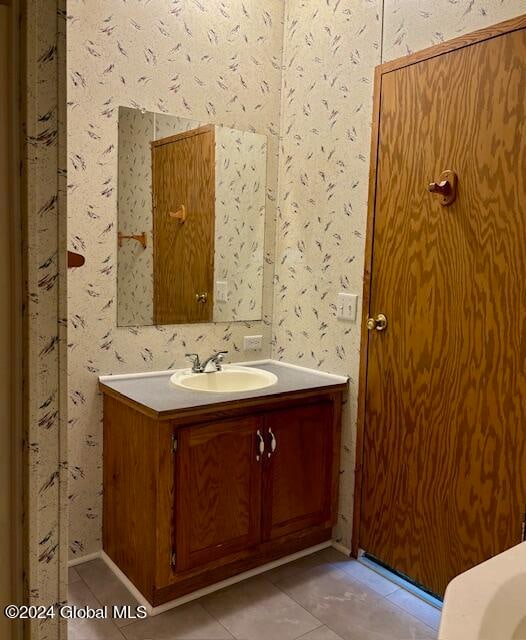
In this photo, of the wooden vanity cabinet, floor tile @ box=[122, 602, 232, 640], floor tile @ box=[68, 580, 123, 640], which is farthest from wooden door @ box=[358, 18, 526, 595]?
floor tile @ box=[68, 580, 123, 640]

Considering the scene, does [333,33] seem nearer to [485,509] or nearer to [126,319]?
[126,319]

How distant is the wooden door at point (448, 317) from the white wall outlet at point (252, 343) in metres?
0.68

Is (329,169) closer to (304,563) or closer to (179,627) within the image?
(304,563)

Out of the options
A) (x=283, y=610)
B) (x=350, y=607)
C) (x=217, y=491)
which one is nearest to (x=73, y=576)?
(x=217, y=491)

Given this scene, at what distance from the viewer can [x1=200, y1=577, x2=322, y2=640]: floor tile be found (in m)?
2.04

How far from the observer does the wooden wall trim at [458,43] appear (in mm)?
1908

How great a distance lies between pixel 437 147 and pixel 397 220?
1.06 ft

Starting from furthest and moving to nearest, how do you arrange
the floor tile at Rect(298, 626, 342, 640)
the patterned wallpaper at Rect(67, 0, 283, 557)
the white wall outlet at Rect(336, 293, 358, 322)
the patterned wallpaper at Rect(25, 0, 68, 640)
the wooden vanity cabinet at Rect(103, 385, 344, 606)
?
the white wall outlet at Rect(336, 293, 358, 322)
the patterned wallpaper at Rect(67, 0, 283, 557)
the wooden vanity cabinet at Rect(103, 385, 344, 606)
the floor tile at Rect(298, 626, 342, 640)
the patterned wallpaper at Rect(25, 0, 68, 640)

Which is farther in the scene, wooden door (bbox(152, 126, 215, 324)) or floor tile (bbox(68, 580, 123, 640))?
wooden door (bbox(152, 126, 215, 324))

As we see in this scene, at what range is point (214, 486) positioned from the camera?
2.22m

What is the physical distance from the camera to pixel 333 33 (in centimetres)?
261

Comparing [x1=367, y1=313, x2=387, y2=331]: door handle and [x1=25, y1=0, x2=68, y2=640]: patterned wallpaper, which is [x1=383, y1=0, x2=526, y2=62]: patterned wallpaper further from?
[x1=25, y1=0, x2=68, y2=640]: patterned wallpaper

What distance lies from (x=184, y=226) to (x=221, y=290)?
1.22 ft

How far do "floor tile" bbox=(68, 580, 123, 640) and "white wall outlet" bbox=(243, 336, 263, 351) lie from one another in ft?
4.36
